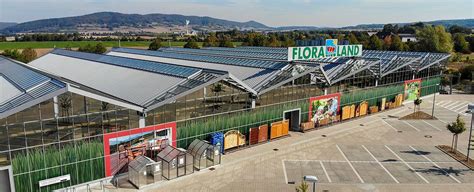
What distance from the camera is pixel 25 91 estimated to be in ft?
69.3

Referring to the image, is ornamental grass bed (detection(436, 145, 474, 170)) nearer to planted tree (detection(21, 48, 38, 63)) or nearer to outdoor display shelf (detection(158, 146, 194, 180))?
outdoor display shelf (detection(158, 146, 194, 180))

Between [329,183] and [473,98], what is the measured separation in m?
44.3

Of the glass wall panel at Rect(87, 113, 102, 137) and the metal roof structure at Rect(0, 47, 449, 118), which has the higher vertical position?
the metal roof structure at Rect(0, 47, 449, 118)

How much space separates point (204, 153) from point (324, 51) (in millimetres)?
21216

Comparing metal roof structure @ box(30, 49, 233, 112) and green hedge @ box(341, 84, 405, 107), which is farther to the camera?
green hedge @ box(341, 84, 405, 107)

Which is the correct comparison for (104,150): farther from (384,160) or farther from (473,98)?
(473,98)

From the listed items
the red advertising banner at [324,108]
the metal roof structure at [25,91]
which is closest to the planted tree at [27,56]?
the metal roof structure at [25,91]

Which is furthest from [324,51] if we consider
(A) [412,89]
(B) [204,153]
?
(B) [204,153]

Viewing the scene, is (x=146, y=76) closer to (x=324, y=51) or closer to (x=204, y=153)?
(x=204, y=153)

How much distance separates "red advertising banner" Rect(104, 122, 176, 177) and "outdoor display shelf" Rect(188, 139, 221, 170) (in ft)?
5.24

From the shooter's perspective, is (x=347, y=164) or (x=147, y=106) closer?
(x=147, y=106)

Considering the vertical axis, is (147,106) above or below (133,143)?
above

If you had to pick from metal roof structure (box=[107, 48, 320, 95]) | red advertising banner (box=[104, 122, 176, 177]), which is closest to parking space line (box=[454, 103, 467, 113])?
metal roof structure (box=[107, 48, 320, 95])

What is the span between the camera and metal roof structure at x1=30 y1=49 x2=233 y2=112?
2378cm
